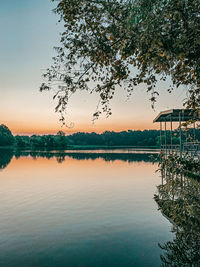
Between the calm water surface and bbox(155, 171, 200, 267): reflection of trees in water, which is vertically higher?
bbox(155, 171, 200, 267): reflection of trees in water

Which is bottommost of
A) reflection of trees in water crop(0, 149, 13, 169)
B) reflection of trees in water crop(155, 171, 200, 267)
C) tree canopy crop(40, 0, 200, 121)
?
reflection of trees in water crop(0, 149, 13, 169)

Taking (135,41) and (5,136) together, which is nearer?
(135,41)

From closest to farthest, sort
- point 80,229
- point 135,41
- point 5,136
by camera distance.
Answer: point 135,41 → point 80,229 → point 5,136

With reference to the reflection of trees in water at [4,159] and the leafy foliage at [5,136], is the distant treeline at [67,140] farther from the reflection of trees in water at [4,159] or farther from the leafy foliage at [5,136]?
the reflection of trees in water at [4,159]

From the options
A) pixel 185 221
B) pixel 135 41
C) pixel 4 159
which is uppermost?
pixel 135 41

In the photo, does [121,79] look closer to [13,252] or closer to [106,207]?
[13,252]

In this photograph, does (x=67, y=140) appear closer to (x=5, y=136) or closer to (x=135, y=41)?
(x=5, y=136)

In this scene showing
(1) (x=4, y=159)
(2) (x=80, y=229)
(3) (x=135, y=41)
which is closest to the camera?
(3) (x=135, y=41)

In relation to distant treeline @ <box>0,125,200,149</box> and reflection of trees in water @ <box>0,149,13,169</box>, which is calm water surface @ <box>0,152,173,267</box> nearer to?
reflection of trees in water @ <box>0,149,13,169</box>

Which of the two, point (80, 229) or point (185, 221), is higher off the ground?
point (185, 221)

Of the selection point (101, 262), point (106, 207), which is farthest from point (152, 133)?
point (101, 262)

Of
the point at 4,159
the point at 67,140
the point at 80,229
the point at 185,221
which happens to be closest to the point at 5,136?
the point at 67,140

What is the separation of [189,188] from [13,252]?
477 cm

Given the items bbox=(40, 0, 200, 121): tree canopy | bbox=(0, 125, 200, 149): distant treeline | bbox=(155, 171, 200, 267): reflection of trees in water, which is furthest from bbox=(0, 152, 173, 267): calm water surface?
bbox=(0, 125, 200, 149): distant treeline
